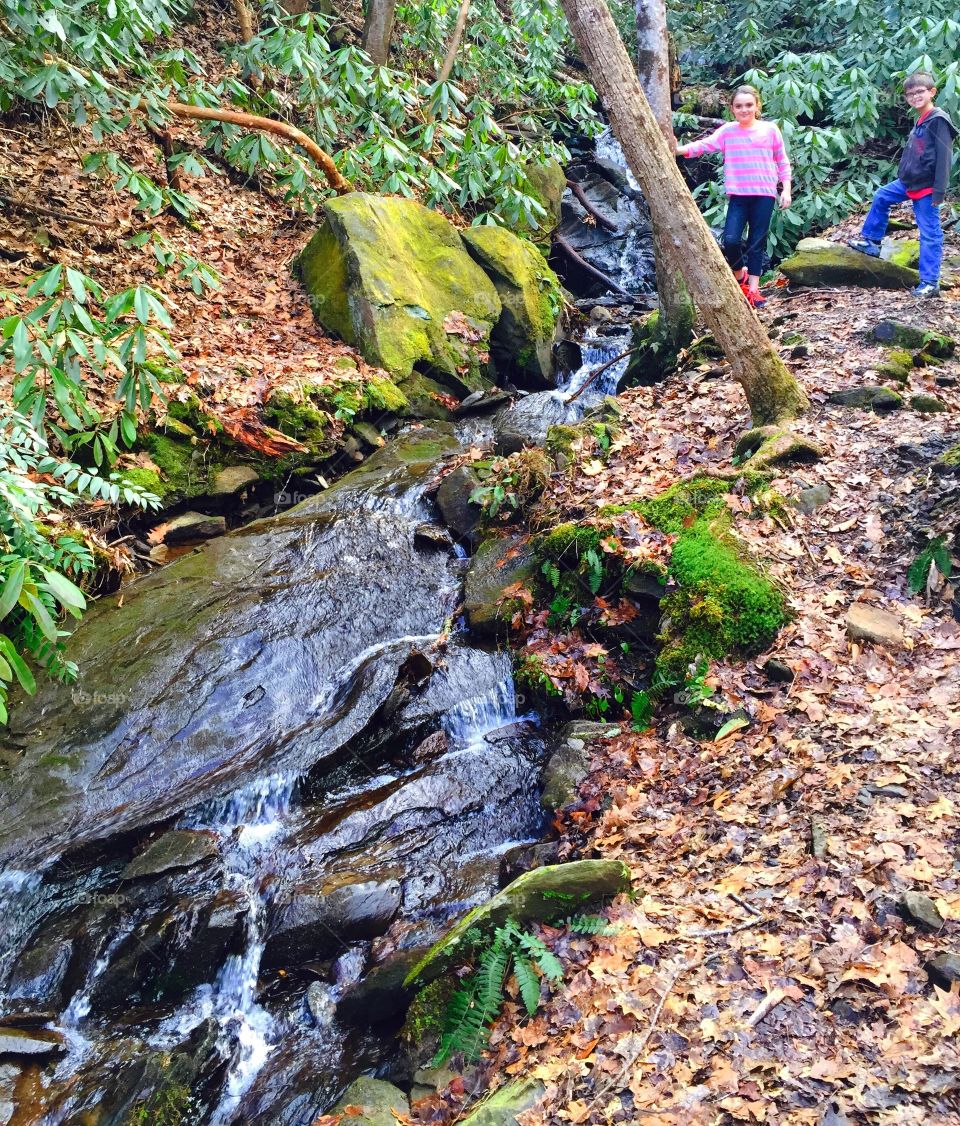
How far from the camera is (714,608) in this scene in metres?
4.80

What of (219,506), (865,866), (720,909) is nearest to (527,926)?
(720,909)

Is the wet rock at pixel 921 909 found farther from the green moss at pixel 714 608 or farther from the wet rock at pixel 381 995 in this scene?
the wet rock at pixel 381 995

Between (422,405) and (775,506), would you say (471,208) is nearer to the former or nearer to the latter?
(422,405)

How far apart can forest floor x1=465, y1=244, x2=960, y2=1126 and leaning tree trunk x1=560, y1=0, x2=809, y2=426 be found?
1117 mm

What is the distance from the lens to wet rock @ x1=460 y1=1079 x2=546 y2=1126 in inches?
113

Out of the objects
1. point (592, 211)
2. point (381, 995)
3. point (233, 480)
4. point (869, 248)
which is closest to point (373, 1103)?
point (381, 995)

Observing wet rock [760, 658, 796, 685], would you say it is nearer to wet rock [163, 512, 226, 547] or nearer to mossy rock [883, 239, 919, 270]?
wet rock [163, 512, 226, 547]

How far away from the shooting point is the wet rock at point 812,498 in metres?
5.35

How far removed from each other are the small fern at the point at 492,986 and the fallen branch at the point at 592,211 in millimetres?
13807

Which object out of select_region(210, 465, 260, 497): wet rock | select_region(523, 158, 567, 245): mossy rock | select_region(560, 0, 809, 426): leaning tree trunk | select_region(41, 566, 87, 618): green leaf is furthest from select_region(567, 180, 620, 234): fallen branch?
select_region(41, 566, 87, 618): green leaf

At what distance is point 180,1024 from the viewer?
13.3ft

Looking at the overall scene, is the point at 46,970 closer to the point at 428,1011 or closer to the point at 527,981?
the point at 428,1011

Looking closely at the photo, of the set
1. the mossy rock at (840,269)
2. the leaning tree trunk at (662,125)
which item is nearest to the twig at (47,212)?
the leaning tree trunk at (662,125)

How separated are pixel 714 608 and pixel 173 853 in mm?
3791
